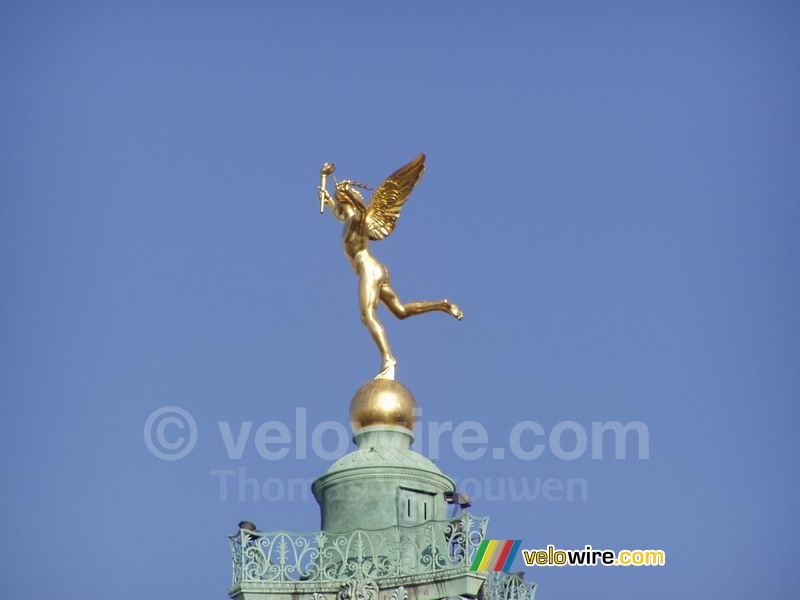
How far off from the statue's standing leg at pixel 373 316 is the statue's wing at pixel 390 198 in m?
1.22

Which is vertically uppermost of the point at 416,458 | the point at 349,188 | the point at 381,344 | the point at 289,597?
the point at 349,188

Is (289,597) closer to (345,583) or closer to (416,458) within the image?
(345,583)

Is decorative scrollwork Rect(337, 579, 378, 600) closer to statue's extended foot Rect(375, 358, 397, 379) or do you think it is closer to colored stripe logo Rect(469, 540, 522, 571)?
colored stripe logo Rect(469, 540, 522, 571)

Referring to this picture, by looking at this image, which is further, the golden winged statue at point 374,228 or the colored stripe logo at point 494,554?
the golden winged statue at point 374,228

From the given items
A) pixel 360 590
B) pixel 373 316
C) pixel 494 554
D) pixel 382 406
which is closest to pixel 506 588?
pixel 494 554

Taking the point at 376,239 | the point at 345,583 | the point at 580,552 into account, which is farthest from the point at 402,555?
the point at 376,239

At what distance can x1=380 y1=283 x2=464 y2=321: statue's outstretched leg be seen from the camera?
46.6m

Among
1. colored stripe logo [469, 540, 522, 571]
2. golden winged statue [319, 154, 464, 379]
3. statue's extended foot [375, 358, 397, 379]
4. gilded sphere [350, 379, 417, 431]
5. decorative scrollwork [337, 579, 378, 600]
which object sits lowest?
decorative scrollwork [337, 579, 378, 600]

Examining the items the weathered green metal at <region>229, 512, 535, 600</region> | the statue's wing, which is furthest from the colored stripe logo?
the statue's wing

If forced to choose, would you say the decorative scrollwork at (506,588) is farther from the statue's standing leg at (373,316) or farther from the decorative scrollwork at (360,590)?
the statue's standing leg at (373,316)

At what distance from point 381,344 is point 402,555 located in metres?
6.03

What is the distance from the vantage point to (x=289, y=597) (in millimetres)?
41594

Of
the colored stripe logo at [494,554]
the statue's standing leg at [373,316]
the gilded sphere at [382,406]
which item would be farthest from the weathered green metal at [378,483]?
the colored stripe logo at [494,554]

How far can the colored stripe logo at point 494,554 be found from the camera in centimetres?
4044
